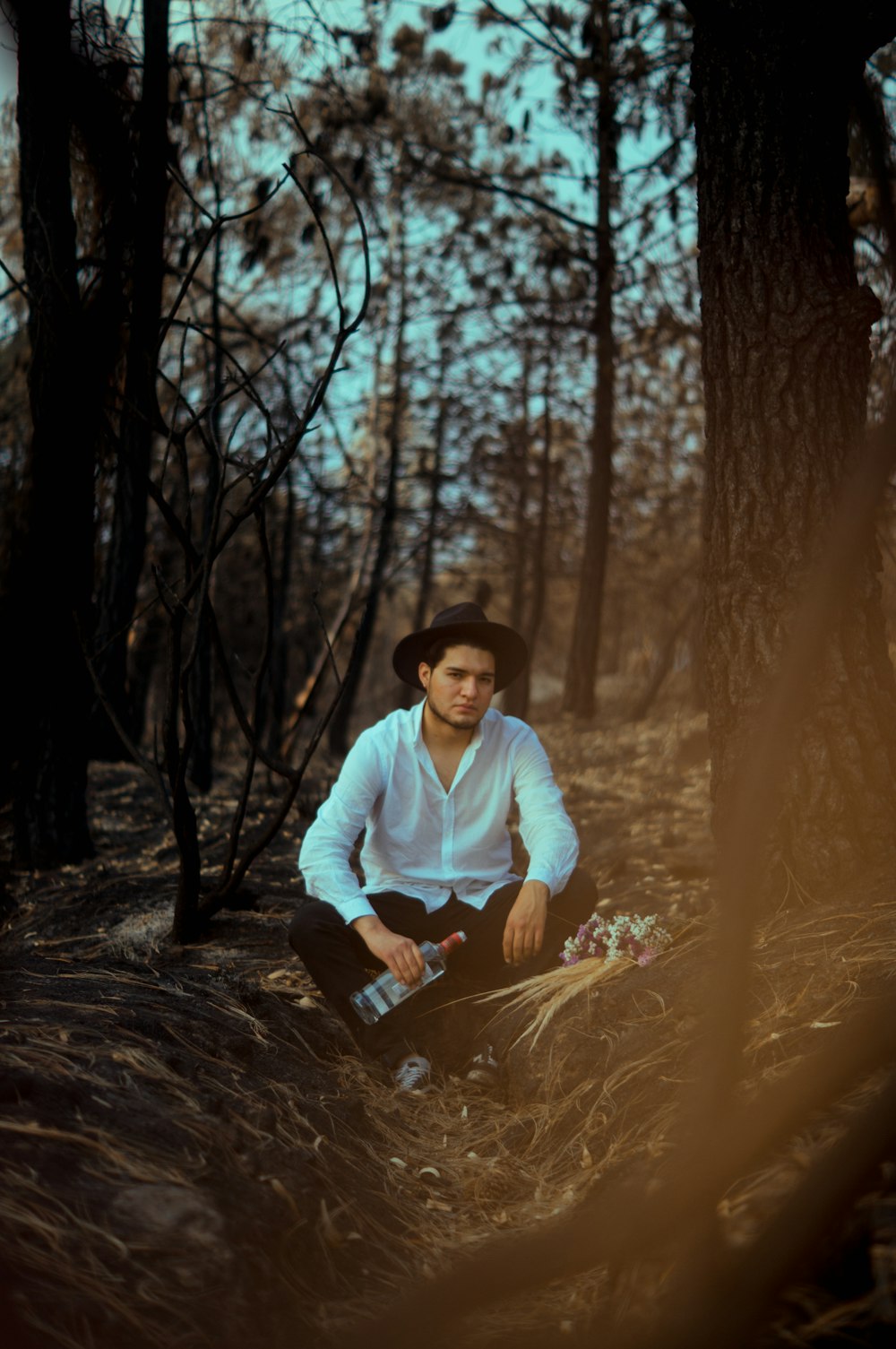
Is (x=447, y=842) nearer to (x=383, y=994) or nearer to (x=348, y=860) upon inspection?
(x=348, y=860)

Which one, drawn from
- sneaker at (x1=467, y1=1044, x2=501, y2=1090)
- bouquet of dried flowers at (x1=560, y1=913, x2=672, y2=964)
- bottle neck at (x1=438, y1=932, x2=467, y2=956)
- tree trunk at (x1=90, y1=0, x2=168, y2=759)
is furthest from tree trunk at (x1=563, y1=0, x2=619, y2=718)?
sneaker at (x1=467, y1=1044, x2=501, y2=1090)

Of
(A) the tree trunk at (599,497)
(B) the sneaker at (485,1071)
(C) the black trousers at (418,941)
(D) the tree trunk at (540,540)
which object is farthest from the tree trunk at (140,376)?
(D) the tree trunk at (540,540)

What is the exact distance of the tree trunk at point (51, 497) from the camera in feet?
12.3

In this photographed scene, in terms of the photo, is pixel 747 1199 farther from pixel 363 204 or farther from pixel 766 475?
pixel 363 204

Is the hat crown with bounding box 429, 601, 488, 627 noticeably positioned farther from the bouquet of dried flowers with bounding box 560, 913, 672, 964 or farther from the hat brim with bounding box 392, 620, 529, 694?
the bouquet of dried flowers with bounding box 560, 913, 672, 964

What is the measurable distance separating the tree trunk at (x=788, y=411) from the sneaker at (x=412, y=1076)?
1216mm

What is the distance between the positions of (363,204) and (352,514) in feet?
14.0

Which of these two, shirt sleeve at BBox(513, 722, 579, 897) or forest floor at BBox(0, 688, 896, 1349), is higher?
shirt sleeve at BBox(513, 722, 579, 897)

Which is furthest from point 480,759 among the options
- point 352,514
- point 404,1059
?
point 352,514

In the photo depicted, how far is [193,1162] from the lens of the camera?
2090 millimetres

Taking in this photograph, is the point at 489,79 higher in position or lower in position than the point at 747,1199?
higher

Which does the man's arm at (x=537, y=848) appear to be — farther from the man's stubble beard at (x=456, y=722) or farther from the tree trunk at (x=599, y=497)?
the tree trunk at (x=599, y=497)

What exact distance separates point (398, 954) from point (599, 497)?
31.1 ft

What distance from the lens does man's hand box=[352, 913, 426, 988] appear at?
3.15 m
